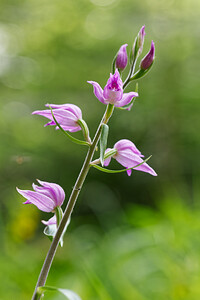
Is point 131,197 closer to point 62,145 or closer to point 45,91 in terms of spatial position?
point 62,145

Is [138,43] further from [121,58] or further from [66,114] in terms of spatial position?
[66,114]

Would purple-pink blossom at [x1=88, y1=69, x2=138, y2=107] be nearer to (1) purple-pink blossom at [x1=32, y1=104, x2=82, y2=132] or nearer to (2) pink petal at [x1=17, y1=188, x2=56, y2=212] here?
(1) purple-pink blossom at [x1=32, y1=104, x2=82, y2=132]

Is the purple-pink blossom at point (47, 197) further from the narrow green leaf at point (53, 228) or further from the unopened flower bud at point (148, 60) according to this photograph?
the unopened flower bud at point (148, 60)


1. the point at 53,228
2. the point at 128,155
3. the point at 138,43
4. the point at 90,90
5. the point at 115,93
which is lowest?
the point at 53,228

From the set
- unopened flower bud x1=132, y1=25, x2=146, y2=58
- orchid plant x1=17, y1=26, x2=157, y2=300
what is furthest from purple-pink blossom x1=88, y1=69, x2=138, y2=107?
unopened flower bud x1=132, y1=25, x2=146, y2=58

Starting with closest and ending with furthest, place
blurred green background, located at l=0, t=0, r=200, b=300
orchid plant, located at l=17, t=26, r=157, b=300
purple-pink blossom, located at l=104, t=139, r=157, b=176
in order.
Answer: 1. orchid plant, located at l=17, t=26, r=157, b=300
2. purple-pink blossom, located at l=104, t=139, r=157, b=176
3. blurred green background, located at l=0, t=0, r=200, b=300

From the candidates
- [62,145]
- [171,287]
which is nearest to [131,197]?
[62,145]

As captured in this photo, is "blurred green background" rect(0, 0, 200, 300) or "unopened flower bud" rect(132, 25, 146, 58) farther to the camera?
"blurred green background" rect(0, 0, 200, 300)

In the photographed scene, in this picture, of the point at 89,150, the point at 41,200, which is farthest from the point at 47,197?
the point at 89,150

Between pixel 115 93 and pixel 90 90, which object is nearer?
pixel 115 93
